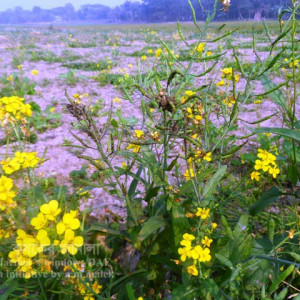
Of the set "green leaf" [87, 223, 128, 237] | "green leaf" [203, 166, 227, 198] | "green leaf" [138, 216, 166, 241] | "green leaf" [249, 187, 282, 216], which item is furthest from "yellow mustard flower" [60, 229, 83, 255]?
"green leaf" [249, 187, 282, 216]

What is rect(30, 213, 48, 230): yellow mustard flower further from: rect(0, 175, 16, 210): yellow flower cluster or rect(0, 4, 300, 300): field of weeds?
rect(0, 175, 16, 210): yellow flower cluster

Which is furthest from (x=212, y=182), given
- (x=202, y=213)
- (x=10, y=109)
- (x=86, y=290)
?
(x=10, y=109)

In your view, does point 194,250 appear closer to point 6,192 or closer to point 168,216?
point 168,216

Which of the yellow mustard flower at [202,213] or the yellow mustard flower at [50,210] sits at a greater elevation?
the yellow mustard flower at [50,210]

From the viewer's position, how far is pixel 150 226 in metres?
1.10

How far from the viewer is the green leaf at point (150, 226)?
1.07m

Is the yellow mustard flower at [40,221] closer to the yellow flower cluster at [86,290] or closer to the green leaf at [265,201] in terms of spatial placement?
the yellow flower cluster at [86,290]

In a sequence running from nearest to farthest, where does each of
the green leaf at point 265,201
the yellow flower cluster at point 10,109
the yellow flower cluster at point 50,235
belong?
the yellow flower cluster at point 50,235 → the green leaf at point 265,201 → the yellow flower cluster at point 10,109

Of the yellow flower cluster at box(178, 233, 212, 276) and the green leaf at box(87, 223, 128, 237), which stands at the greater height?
the yellow flower cluster at box(178, 233, 212, 276)

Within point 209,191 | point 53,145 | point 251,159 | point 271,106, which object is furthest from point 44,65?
point 209,191

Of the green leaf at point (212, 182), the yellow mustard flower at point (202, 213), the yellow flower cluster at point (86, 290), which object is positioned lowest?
the yellow flower cluster at point (86, 290)

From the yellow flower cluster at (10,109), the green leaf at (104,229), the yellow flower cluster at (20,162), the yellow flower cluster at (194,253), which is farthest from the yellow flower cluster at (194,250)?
the yellow flower cluster at (10,109)

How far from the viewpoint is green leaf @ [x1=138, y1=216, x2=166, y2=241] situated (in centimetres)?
107

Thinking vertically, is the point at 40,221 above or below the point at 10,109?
below
